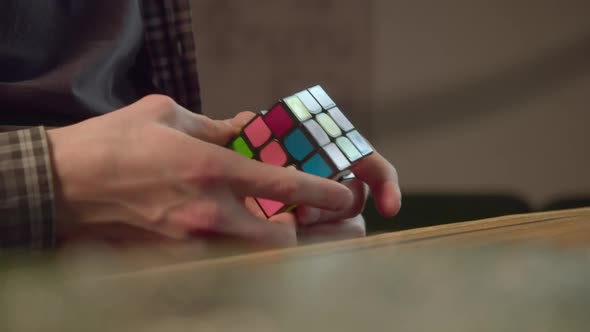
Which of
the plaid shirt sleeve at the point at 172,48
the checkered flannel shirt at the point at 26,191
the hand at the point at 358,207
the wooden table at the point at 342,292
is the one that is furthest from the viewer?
the plaid shirt sleeve at the point at 172,48

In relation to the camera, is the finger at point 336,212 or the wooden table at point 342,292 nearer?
the wooden table at point 342,292

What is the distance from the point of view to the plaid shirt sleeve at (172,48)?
0.77m

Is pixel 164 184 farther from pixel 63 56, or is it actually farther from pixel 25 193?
pixel 63 56

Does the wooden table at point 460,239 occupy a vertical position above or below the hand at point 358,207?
above

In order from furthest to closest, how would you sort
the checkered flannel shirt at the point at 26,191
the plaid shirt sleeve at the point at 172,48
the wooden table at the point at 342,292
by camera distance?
the plaid shirt sleeve at the point at 172,48 < the checkered flannel shirt at the point at 26,191 < the wooden table at the point at 342,292

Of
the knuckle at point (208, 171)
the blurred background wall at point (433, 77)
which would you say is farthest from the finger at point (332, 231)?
the blurred background wall at point (433, 77)

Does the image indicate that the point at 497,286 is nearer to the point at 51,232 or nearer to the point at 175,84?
the point at 51,232

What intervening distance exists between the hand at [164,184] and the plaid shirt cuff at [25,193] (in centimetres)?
1

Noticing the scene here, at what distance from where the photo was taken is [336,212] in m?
0.54

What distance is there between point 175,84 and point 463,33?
127 cm

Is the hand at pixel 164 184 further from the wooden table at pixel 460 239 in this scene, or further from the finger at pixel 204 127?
the wooden table at pixel 460 239

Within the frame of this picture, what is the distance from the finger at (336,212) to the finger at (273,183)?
0.03 m

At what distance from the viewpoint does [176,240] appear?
432mm

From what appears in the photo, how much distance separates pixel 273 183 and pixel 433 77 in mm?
1547
